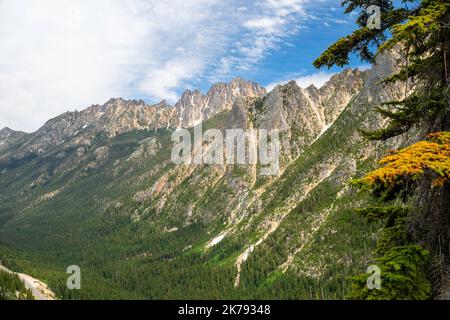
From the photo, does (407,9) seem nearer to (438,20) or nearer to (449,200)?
(438,20)

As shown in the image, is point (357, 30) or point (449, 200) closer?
point (449, 200)

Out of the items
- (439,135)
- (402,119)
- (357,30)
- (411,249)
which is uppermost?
(357,30)

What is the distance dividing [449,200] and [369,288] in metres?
5.24

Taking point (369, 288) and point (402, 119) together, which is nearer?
point (369, 288)

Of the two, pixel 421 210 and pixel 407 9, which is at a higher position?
pixel 407 9

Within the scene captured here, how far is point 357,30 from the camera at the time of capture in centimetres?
1734

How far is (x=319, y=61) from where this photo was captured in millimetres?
17750

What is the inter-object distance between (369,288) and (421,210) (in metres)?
4.46
